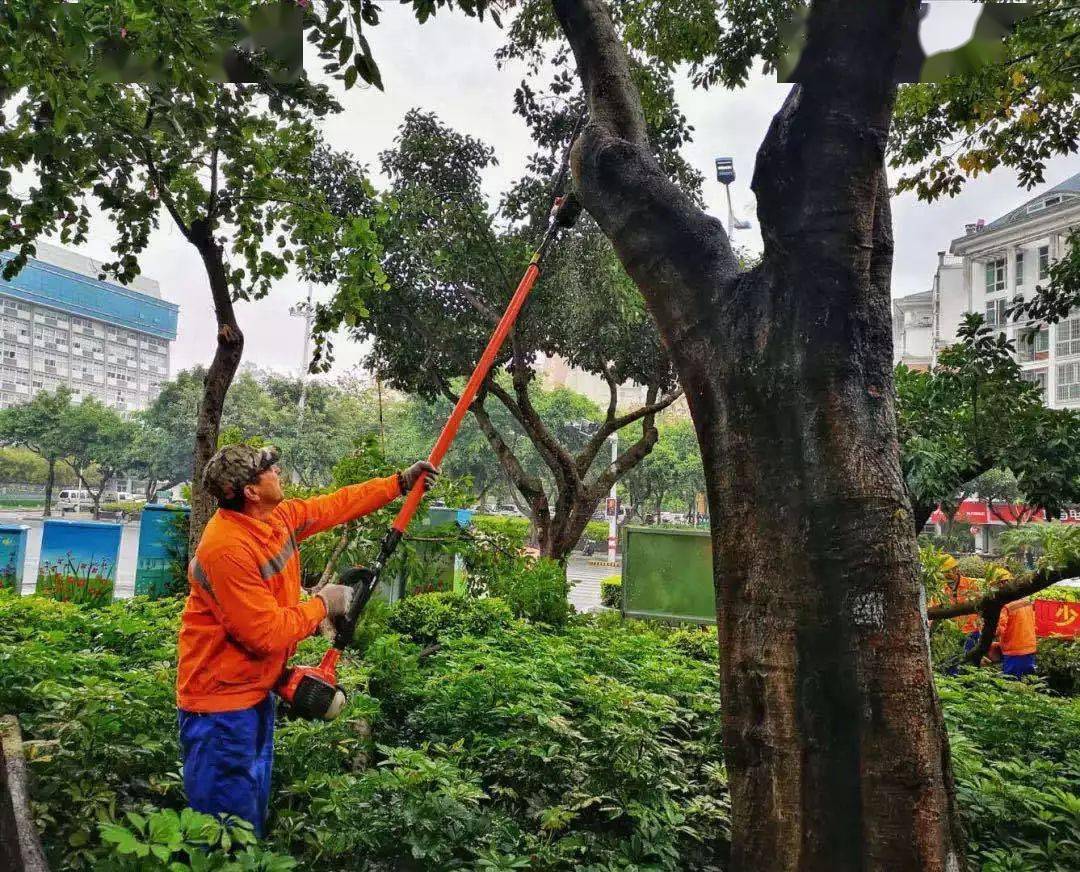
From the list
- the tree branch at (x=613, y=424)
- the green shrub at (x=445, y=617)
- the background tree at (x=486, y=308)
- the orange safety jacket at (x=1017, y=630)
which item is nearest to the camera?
the green shrub at (x=445, y=617)

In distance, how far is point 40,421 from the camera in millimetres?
31000

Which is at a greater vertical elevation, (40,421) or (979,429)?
(40,421)

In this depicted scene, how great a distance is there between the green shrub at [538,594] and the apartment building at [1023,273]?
28773 mm

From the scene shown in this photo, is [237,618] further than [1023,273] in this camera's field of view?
No

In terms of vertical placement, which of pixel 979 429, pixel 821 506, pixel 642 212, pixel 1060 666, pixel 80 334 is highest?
pixel 80 334

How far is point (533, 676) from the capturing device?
13.5 ft

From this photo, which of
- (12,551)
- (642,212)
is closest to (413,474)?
(642,212)

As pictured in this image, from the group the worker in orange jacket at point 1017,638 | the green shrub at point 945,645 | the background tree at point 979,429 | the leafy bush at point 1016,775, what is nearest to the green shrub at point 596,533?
the worker in orange jacket at point 1017,638

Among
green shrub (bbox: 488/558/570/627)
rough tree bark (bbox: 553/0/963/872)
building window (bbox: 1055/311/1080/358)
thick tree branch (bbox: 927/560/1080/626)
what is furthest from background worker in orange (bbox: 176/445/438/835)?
building window (bbox: 1055/311/1080/358)

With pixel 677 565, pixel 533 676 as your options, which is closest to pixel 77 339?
pixel 677 565

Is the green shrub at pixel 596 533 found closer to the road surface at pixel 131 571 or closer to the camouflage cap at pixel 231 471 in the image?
the road surface at pixel 131 571

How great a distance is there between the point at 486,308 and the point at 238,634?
9.61 m

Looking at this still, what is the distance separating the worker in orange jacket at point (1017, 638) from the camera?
24.7 ft

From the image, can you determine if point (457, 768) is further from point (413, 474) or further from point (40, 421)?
point (40, 421)
